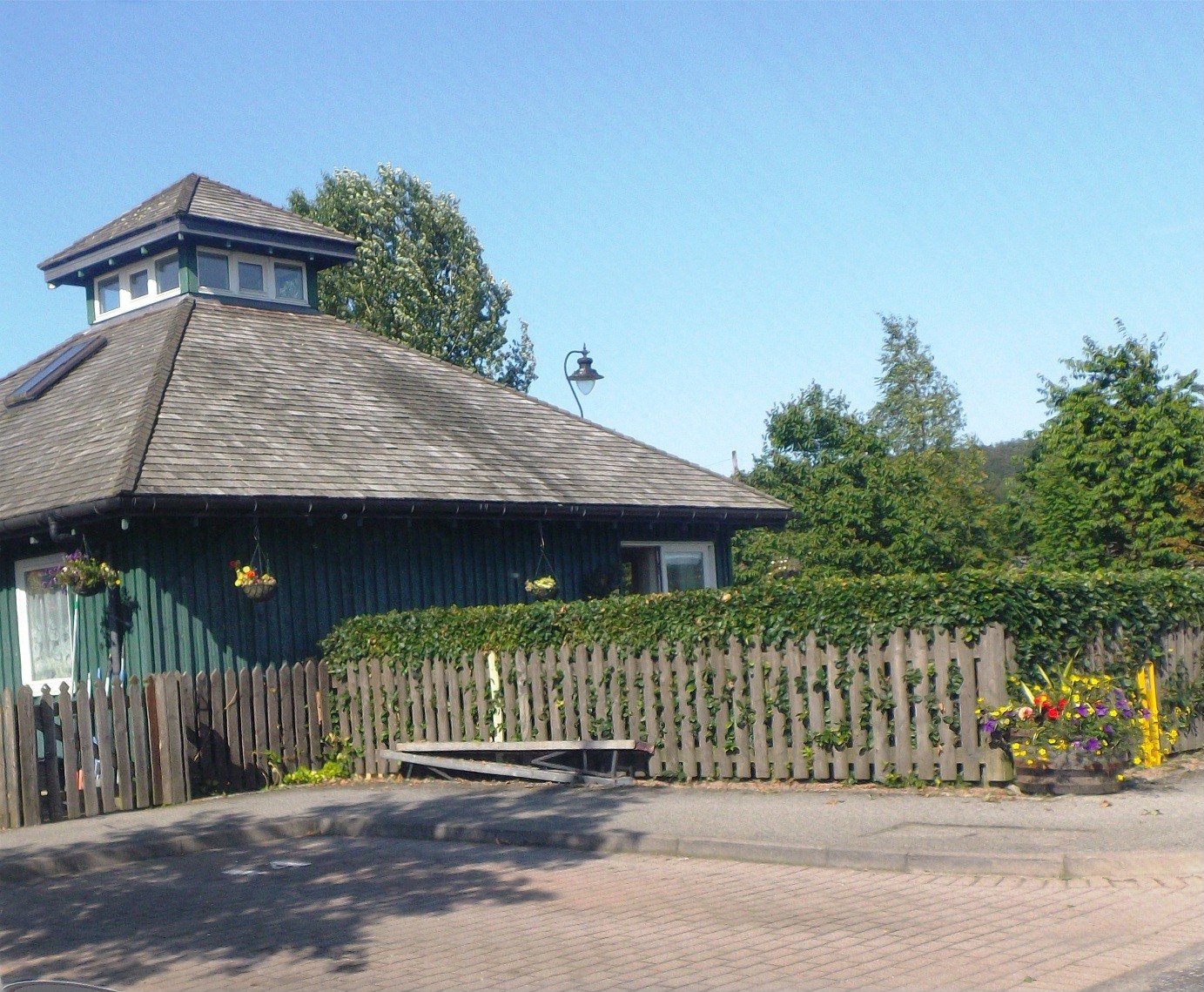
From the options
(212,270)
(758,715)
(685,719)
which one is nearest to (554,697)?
(685,719)

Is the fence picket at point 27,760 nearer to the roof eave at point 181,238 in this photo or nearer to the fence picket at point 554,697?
the fence picket at point 554,697

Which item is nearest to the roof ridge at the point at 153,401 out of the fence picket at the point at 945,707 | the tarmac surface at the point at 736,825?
the tarmac surface at the point at 736,825

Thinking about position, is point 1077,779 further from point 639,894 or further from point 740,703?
point 639,894

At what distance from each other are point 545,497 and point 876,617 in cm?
709

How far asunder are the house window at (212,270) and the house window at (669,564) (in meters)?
8.03

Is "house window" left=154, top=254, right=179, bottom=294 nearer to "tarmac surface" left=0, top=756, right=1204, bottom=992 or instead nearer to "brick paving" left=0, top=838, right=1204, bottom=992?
"tarmac surface" left=0, top=756, right=1204, bottom=992

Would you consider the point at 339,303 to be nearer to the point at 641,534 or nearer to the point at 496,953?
the point at 641,534

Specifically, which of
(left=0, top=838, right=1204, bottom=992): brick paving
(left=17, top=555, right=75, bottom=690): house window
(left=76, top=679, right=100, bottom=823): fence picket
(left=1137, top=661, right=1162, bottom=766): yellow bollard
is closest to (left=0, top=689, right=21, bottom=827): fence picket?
(left=76, top=679, right=100, bottom=823): fence picket

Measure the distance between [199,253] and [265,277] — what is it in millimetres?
1318

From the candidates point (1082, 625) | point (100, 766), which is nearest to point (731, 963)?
point (1082, 625)

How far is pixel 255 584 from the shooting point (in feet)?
48.0

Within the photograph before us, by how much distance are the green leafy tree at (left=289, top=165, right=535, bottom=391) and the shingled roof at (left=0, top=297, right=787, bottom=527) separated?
21.4m

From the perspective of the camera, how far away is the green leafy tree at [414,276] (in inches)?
1740

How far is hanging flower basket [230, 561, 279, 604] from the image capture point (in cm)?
1462
